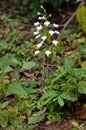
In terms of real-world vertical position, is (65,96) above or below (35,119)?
above

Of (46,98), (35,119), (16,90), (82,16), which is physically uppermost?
(82,16)

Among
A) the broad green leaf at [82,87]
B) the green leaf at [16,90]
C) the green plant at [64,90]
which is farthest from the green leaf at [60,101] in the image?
the green leaf at [16,90]

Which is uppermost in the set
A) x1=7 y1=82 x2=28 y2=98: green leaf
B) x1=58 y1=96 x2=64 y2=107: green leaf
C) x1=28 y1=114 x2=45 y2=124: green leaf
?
x1=7 y1=82 x2=28 y2=98: green leaf

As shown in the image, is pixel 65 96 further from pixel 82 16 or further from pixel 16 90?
pixel 82 16

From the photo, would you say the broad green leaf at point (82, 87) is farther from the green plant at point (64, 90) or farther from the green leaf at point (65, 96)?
the green leaf at point (65, 96)

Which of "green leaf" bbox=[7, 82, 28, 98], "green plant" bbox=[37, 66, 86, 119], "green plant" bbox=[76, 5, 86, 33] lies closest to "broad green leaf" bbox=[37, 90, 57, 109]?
"green plant" bbox=[37, 66, 86, 119]

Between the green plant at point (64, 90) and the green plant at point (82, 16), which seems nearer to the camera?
the green plant at point (64, 90)

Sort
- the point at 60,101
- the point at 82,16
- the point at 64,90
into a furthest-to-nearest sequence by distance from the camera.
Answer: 1. the point at 82,16
2. the point at 64,90
3. the point at 60,101

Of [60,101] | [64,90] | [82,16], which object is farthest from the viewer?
[82,16]

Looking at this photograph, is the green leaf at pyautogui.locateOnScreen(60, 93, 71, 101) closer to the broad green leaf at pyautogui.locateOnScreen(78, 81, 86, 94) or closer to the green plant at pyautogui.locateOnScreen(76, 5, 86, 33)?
the broad green leaf at pyautogui.locateOnScreen(78, 81, 86, 94)

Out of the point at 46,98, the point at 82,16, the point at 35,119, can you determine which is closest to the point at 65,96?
the point at 46,98

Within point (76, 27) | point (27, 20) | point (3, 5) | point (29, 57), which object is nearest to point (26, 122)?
point (29, 57)

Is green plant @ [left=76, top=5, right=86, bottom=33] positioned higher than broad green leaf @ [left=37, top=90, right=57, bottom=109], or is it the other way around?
green plant @ [left=76, top=5, right=86, bottom=33]
